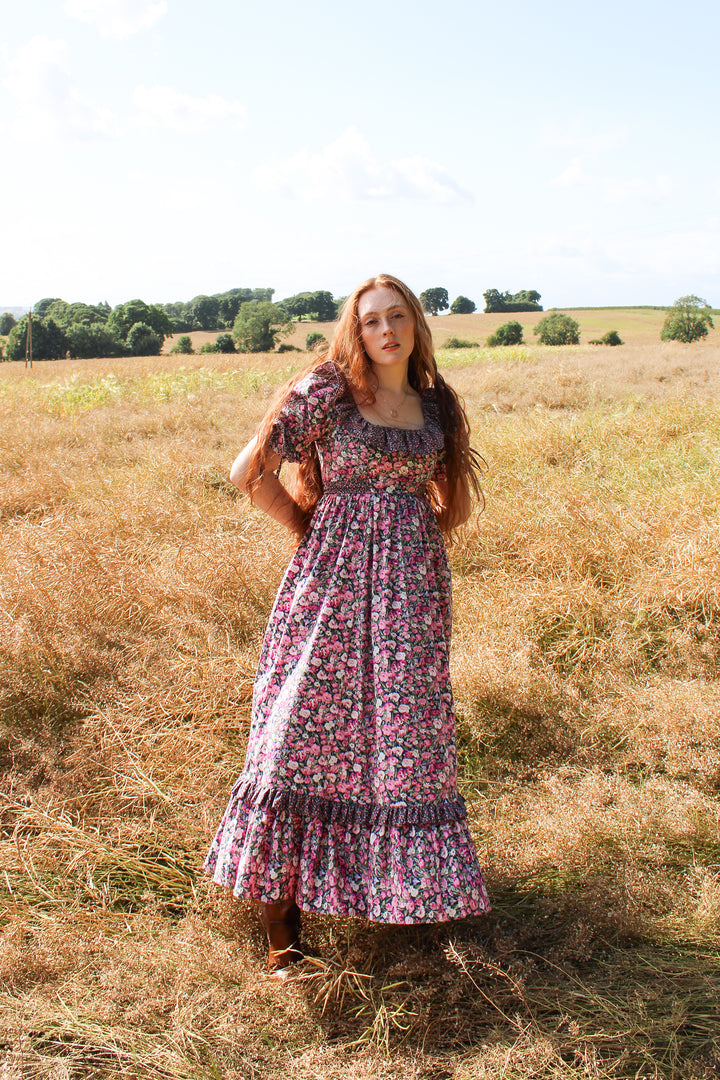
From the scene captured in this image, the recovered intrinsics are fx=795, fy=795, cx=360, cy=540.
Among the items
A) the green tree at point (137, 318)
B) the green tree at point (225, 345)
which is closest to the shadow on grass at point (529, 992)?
the green tree at point (225, 345)

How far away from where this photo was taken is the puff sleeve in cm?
212

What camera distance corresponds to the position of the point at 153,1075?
1.77 metres

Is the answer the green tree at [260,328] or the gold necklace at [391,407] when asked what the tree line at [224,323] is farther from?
the gold necklace at [391,407]

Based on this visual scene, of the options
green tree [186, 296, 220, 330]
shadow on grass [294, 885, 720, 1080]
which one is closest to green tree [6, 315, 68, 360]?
green tree [186, 296, 220, 330]

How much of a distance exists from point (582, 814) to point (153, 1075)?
150cm

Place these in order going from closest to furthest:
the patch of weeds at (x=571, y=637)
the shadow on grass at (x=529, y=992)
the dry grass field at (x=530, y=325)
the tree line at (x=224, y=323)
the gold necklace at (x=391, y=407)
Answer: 1. the shadow on grass at (x=529, y=992)
2. the gold necklace at (x=391, y=407)
3. the patch of weeds at (x=571, y=637)
4. the tree line at (x=224, y=323)
5. the dry grass field at (x=530, y=325)

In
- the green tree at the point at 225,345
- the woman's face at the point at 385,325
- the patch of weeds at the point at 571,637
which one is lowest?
the patch of weeds at the point at 571,637

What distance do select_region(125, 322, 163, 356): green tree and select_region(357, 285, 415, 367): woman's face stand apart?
38.0 meters

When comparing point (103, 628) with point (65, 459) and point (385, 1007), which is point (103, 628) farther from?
point (65, 459)

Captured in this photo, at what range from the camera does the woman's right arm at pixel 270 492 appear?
2156mm

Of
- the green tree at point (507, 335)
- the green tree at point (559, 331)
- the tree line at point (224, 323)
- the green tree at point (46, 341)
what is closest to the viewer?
the tree line at point (224, 323)

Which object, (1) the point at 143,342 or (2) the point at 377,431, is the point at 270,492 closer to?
(2) the point at 377,431

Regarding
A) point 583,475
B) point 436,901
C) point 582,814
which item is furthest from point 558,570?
point 436,901

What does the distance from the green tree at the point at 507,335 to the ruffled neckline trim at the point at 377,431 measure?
109 feet
